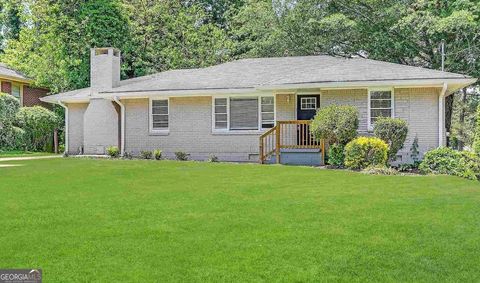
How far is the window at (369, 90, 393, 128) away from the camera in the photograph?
685 inches

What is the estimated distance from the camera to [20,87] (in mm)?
30797

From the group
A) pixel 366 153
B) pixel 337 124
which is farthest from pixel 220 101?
pixel 366 153

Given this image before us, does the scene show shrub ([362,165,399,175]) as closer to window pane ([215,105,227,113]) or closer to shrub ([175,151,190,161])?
window pane ([215,105,227,113])

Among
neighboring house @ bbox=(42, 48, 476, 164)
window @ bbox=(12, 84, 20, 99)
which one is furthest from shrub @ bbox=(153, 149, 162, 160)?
window @ bbox=(12, 84, 20, 99)

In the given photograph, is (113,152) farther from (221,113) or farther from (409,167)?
(409,167)

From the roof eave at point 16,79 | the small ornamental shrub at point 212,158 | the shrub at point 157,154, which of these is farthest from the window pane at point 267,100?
the roof eave at point 16,79

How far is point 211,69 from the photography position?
22.1 metres

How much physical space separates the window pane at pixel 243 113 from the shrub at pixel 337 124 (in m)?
3.85

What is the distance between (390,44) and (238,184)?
17.8 m

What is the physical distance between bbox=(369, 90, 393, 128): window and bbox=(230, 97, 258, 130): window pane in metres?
4.37

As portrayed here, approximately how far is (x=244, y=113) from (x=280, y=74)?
2098 millimetres

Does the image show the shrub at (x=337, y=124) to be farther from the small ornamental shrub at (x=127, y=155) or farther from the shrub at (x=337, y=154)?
the small ornamental shrub at (x=127, y=155)

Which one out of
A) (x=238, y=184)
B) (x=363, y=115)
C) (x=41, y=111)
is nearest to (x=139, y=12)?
(x=41, y=111)

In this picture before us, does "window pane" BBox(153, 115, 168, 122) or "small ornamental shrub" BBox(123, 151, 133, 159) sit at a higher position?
"window pane" BBox(153, 115, 168, 122)
